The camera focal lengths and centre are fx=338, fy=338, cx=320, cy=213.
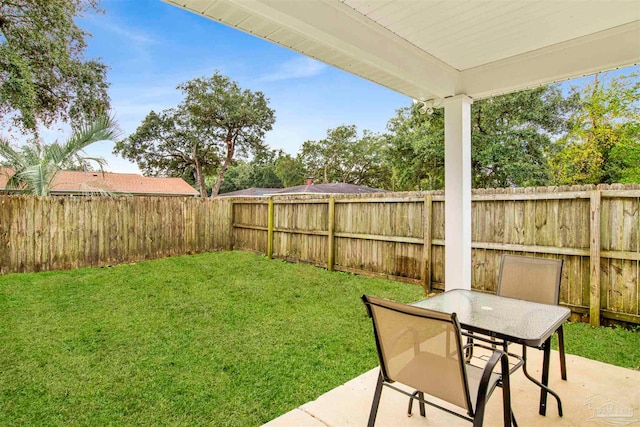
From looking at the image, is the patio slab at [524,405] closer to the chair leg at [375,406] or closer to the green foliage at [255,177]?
the chair leg at [375,406]

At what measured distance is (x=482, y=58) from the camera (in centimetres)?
316

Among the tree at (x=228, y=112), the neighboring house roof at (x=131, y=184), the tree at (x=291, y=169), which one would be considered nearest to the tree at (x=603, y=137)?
the tree at (x=228, y=112)

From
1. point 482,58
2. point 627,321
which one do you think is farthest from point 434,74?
point 627,321

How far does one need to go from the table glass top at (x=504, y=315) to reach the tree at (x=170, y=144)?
2179 centimetres

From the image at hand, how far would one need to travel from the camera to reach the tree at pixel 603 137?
1161cm

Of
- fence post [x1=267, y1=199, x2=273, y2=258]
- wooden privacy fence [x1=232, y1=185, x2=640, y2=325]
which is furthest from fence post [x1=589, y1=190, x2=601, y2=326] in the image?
fence post [x1=267, y1=199, x2=273, y2=258]

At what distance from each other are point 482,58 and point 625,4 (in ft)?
3.38

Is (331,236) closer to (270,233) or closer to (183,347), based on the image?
(270,233)

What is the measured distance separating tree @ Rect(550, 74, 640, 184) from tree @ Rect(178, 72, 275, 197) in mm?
16556

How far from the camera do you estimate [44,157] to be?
6.86 meters

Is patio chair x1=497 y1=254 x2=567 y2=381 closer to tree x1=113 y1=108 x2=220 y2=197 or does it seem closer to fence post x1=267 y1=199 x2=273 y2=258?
fence post x1=267 y1=199 x2=273 y2=258

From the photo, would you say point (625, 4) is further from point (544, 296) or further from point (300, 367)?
point (300, 367)

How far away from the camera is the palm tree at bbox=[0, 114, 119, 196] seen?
6.72 m

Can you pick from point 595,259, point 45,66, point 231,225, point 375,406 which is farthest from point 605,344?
point 45,66
